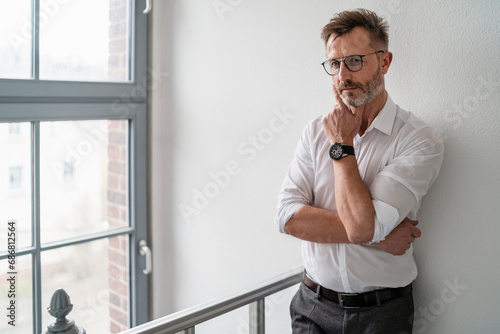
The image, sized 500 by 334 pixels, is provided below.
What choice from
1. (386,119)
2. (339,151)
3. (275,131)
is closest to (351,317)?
(339,151)

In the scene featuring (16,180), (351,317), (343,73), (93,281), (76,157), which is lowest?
(93,281)

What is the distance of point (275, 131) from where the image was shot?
201 centimetres

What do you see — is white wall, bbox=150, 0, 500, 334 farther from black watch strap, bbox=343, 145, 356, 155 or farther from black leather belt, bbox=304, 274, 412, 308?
black watch strap, bbox=343, 145, 356, 155

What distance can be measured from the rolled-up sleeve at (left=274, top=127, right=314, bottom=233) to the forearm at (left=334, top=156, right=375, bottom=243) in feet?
0.58

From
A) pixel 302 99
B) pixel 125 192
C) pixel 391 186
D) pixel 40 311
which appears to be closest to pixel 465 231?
pixel 391 186

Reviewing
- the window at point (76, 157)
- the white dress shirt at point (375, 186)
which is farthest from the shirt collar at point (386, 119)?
the window at point (76, 157)

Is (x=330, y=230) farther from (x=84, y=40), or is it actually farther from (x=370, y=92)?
(x=84, y=40)

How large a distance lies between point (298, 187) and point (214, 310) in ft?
1.61

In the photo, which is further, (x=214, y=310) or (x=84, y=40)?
(x=84, y=40)

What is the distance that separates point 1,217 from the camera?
2.05 m

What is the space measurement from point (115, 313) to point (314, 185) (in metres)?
1.60

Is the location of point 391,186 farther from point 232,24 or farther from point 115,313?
point 115,313

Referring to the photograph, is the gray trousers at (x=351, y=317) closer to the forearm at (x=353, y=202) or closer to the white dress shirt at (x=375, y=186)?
the white dress shirt at (x=375, y=186)

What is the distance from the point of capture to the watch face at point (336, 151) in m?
1.40
